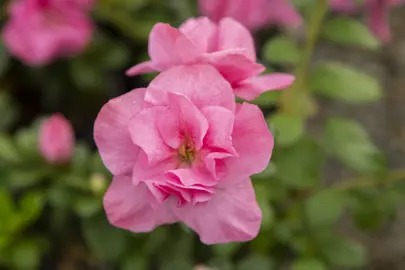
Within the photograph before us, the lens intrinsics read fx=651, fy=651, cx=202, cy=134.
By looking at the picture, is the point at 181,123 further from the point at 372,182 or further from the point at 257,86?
the point at 372,182

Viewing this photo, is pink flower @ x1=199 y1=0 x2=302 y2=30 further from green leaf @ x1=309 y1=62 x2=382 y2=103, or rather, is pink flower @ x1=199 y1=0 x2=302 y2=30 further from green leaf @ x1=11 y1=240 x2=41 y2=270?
green leaf @ x1=11 y1=240 x2=41 y2=270

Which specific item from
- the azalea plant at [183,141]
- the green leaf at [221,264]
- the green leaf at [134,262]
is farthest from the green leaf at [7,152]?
the green leaf at [221,264]

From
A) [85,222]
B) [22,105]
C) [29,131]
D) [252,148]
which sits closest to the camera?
[252,148]

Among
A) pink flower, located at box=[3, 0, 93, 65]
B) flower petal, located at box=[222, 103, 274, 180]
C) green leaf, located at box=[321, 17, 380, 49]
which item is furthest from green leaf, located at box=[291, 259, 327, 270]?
pink flower, located at box=[3, 0, 93, 65]

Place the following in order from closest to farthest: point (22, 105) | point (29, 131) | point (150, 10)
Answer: point (29, 131), point (150, 10), point (22, 105)

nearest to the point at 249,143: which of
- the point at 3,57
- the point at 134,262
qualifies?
the point at 134,262

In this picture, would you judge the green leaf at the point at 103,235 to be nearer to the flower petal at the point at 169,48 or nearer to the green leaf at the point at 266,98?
the green leaf at the point at 266,98

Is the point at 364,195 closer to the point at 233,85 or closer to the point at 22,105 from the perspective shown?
the point at 233,85

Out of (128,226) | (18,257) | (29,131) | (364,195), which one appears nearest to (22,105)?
(29,131)
